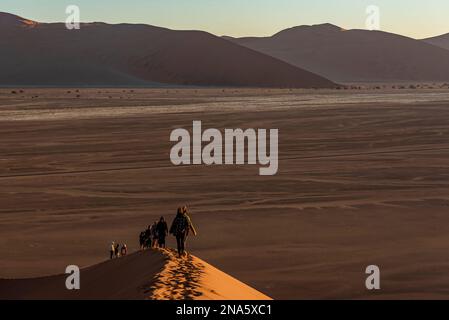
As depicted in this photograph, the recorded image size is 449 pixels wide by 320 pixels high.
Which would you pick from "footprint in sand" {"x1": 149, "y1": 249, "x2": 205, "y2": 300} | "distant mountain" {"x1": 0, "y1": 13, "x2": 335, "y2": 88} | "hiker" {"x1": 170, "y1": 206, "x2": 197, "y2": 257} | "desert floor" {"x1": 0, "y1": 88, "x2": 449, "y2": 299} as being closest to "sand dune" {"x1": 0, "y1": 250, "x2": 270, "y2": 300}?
"footprint in sand" {"x1": 149, "y1": 249, "x2": 205, "y2": 300}

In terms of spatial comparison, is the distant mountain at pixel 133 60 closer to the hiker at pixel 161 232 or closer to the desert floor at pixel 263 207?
the desert floor at pixel 263 207

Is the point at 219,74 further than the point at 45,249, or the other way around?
the point at 219,74

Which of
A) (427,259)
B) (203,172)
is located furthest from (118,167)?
(427,259)

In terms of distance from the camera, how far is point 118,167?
25.6 m

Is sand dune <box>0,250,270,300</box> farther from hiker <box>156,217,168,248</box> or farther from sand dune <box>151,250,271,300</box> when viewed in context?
hiker <box>156,217,168,248</box>

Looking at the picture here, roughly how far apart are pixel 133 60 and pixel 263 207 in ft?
491

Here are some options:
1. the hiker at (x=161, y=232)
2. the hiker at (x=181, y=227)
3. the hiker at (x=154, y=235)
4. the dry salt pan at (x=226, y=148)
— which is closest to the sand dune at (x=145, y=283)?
the hiker at (x=181, y=227)

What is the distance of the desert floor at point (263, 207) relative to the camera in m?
12.9

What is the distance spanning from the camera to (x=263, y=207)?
1823cm

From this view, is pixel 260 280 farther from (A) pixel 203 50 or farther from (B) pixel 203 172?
(A) pixel 203 50

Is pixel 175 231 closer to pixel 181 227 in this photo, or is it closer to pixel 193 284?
pixel 181 227

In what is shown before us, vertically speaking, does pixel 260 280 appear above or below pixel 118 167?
below
